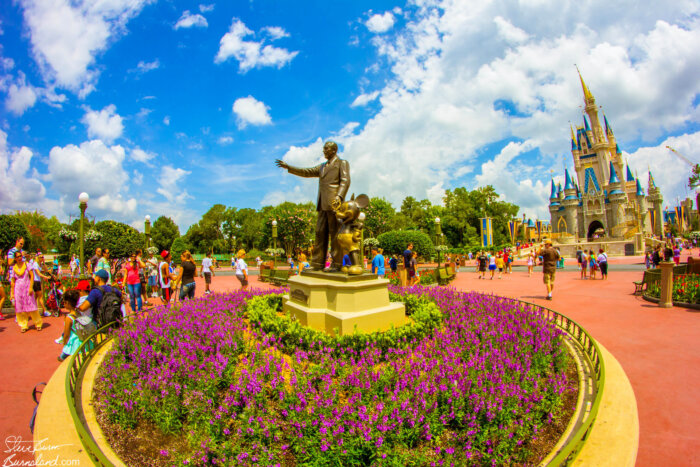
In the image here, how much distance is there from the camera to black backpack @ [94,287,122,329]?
4939 mm

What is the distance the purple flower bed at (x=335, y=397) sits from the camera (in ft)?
8.33

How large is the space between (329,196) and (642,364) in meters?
5.66

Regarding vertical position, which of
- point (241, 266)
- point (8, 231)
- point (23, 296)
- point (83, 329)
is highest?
point (8, 231)

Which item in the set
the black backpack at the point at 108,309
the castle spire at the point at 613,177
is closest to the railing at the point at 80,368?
the black backpack at the point at 108,309

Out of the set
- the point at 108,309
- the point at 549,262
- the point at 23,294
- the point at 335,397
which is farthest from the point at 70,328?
the point at 549,262

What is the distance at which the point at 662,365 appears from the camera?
474cm

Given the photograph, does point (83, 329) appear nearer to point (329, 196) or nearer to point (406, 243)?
point (329, 196)

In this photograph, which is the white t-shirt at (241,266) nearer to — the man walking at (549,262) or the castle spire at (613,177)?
the man walking at (549,262)

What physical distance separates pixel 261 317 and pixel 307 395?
2589mm

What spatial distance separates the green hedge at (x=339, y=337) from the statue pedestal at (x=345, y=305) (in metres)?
0.25

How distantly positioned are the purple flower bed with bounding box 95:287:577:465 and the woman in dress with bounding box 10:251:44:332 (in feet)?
15.4

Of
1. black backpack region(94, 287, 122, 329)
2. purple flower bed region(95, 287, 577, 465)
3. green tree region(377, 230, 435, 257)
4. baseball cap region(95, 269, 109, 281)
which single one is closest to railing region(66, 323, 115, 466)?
black backpack region(94, 287, 122, 329)

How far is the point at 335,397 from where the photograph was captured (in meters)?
2.99

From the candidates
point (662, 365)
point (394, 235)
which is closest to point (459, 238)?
point (394, 235)
